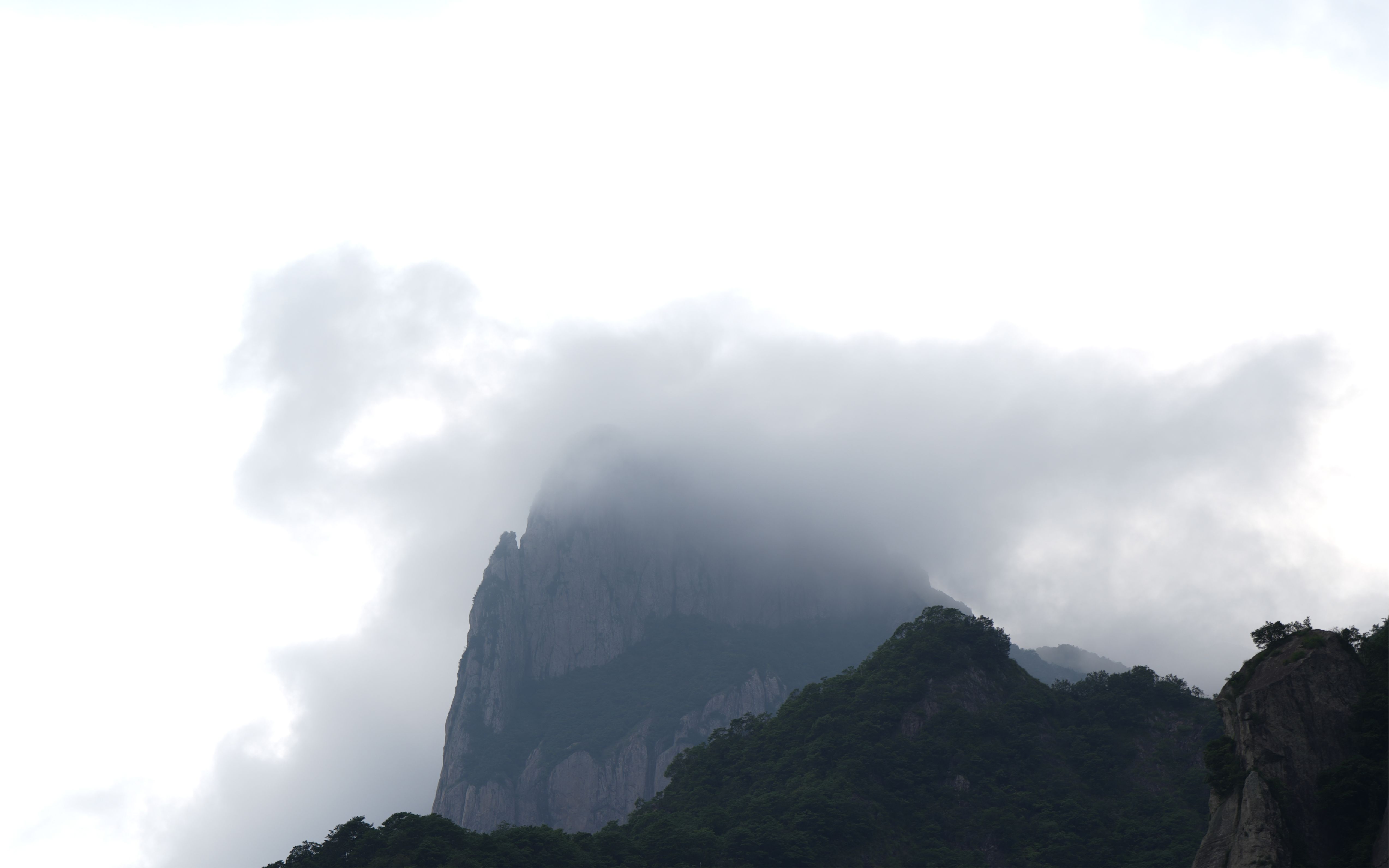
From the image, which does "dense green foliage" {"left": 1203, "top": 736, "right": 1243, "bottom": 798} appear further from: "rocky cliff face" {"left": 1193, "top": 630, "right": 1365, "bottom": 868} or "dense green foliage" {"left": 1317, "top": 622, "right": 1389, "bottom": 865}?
"dense green foliage" {"left": 1317, "top": 622, "right": 1389, "bottom": 865}

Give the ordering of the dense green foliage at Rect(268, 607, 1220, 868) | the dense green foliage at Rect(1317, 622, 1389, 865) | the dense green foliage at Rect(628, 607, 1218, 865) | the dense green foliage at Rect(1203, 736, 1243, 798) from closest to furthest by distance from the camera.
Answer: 1. the dense green foliage at Rect(1317, 622, 1389, 865)
2. the dense green foliage at Rect(1203, 736, 1243, 798)
3. the dense green foliage at Rect(268, 607, 1220, 868)
4. the dense green foliage at Rect(628, 607, 1218, 865)

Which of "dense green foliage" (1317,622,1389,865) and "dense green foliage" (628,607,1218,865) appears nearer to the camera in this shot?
"dense green foliage" (1317,622,1389,865)

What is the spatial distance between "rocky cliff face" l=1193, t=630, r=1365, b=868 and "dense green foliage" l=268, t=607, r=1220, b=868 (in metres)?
37.4

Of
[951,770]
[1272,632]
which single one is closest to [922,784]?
[951,770]

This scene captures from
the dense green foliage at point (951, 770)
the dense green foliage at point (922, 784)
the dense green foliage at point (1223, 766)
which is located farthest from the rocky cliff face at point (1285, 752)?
the dense green foliage at point (951, 770)

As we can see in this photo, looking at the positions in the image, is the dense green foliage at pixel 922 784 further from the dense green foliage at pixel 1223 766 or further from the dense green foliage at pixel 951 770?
the dense green foliage at pixel 1223 766

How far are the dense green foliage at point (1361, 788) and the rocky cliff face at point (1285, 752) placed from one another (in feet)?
1.39

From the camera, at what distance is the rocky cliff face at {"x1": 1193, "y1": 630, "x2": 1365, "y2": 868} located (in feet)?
172

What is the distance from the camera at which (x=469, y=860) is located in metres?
82.4

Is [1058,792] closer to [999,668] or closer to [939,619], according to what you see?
[999,668]

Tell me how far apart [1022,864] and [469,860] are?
5011 cm

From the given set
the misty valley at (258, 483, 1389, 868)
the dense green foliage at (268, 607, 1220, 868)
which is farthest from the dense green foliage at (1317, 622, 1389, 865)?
the dense green foliage at (268, 607, 1220, 868)

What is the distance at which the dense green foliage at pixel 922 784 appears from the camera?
90.4m

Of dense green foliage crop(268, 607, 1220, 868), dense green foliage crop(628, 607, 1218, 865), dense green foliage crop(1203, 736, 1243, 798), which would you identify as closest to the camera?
dense green foliage crop(1203, 736, 1243, 798)
